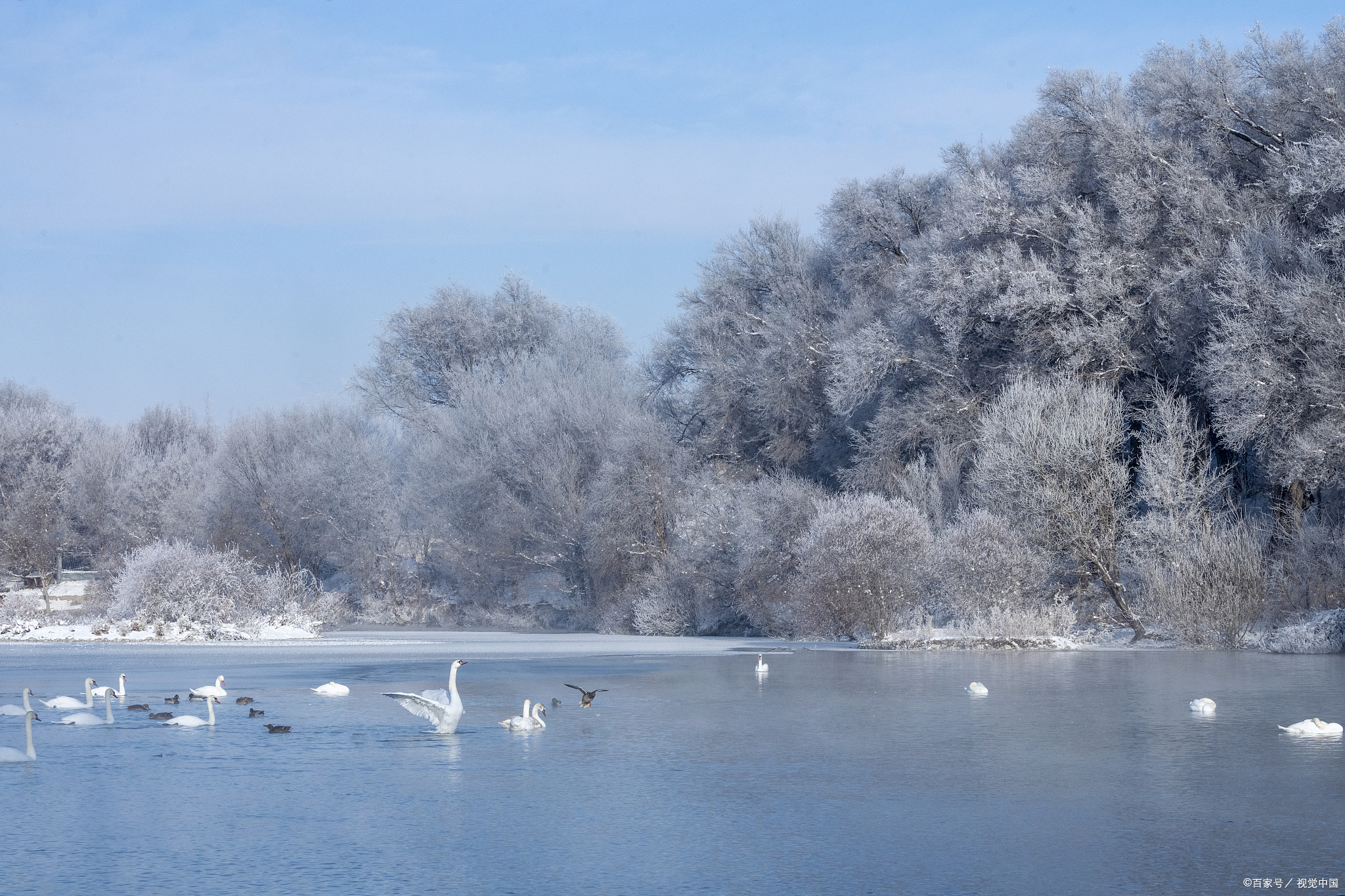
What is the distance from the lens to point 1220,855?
8477 mm

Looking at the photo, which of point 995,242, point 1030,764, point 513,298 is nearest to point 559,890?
point 1030,764

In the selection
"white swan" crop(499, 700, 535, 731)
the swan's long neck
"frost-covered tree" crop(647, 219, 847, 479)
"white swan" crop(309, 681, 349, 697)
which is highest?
"frost-covered tree" crop(647, 219, 847, 479)

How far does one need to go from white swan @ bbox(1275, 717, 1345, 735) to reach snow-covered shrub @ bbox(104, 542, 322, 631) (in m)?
26.7

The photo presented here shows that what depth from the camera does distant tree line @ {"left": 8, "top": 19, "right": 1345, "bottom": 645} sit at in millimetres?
27641

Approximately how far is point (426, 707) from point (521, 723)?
1.10m

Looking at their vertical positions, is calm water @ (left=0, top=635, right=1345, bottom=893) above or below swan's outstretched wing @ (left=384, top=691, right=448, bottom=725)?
below

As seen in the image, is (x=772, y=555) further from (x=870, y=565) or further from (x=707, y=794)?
(x=707, y=794)

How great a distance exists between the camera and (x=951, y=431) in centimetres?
3394

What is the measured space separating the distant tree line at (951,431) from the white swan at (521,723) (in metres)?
15.1

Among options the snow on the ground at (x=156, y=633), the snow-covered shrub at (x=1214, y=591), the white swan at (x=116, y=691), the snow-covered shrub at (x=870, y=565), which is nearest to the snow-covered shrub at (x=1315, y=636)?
the snow-covered shrub at (x=1214, y=591)

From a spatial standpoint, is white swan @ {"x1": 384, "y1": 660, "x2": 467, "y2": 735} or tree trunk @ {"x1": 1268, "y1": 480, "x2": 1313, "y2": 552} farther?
tree trunk @ {"x1": 1268, "y1": 480, "x2": 1313, "y2": 552}

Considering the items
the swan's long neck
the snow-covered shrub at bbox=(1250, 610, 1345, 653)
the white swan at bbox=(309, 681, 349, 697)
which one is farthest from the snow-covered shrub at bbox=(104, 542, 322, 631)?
the snow-covered shrub at bbox=(1250, 610, 1345, 653)

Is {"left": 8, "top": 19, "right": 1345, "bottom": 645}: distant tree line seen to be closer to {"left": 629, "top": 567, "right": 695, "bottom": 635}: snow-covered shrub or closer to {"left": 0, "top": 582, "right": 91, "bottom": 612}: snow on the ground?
{"left": 629, "top": 567, "right": 695, "bottom": 635}: snow-covered shrub

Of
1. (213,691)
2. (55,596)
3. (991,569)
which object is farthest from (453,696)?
(55,596)
